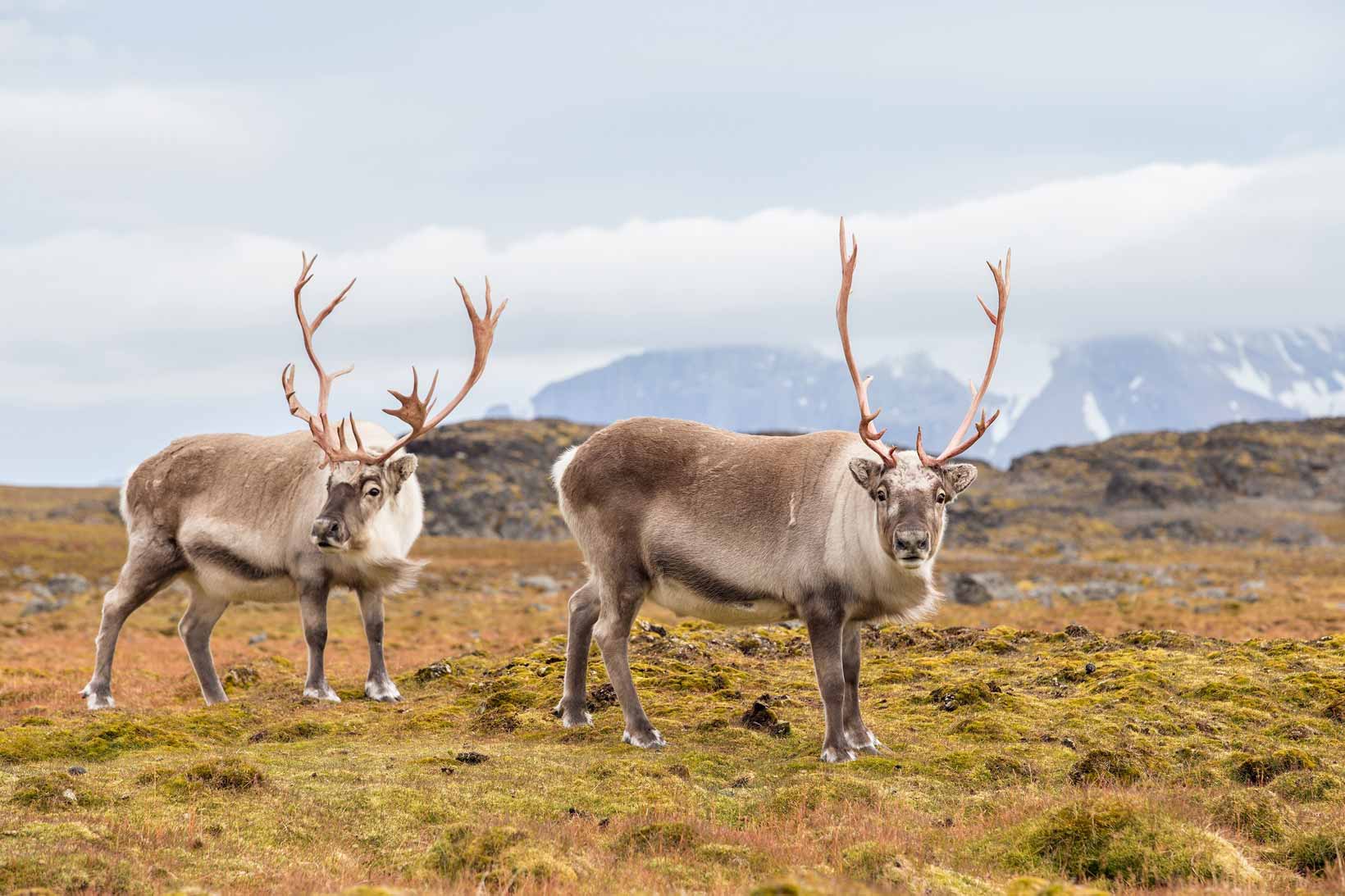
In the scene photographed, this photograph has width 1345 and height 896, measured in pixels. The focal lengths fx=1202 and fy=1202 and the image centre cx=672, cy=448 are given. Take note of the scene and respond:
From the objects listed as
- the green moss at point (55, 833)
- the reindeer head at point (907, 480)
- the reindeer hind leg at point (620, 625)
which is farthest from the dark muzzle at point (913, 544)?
the green moss at point (55, 833)

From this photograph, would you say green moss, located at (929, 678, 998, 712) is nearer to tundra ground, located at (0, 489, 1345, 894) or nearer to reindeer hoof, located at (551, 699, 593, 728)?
tundra ground, located at (0, 489, 1345, 894)

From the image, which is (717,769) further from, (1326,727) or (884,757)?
(1326,727)

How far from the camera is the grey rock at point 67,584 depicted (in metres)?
50.1

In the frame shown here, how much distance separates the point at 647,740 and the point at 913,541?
3.46 meters

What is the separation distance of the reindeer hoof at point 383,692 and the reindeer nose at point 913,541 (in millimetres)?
7679

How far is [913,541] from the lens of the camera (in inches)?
432

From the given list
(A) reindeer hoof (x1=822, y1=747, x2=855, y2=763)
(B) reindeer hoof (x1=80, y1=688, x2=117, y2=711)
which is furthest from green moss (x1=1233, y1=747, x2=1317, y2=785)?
(B) reindeer hoof (x1=80, y1=688, x2=117, y2=711)

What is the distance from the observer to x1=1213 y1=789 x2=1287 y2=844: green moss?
902 cm

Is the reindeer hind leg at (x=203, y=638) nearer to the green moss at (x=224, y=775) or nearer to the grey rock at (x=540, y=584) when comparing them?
the green moss at (x=224, y=775)

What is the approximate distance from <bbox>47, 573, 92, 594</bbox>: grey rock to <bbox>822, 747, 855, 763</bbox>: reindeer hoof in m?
46.3

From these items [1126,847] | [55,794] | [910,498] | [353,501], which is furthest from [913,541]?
[353,501]

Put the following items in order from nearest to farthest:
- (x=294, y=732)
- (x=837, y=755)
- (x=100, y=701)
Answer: (x=837, y=755)
(x=294, y=732)
(x=100, y=701)

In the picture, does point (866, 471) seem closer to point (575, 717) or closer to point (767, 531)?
point (767, 531)

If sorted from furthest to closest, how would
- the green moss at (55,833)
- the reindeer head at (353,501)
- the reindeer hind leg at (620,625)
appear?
the reindeer head at (353,501)
the reindeer hind leg at (620,625)
the green moss at (55,833)
